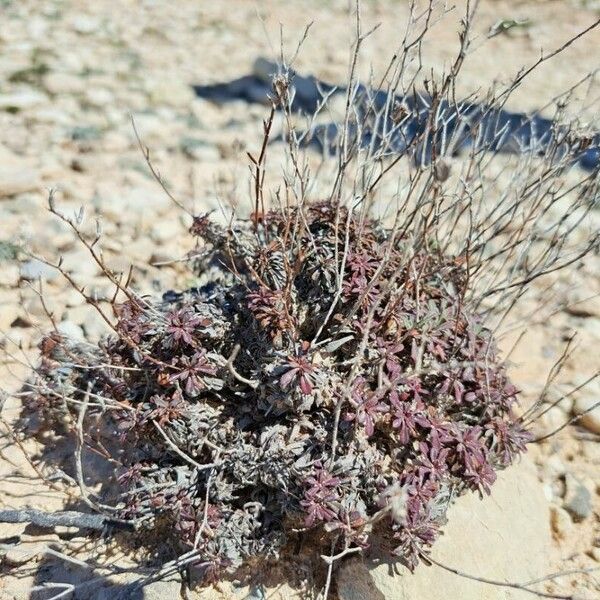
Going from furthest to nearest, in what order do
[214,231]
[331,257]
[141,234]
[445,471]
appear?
[141,234] < [214,231] < [331,257] < [445,471]

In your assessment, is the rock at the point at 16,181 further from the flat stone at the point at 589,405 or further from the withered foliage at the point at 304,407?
the flat stone at the point at 589,405

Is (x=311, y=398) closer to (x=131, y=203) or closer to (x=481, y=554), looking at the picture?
(x=481, y=554)

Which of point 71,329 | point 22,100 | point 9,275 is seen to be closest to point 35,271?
point 9,275

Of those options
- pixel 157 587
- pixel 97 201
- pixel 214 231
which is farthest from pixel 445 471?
pixel 97 201

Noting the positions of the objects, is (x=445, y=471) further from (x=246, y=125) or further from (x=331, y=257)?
(x=246, y=125)

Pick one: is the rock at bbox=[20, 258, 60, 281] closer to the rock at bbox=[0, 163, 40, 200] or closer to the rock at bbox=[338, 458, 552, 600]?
the rock at bbox=[0, 163, 40, 200]

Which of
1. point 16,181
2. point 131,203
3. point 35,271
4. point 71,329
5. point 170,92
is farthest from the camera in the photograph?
point 170,92
